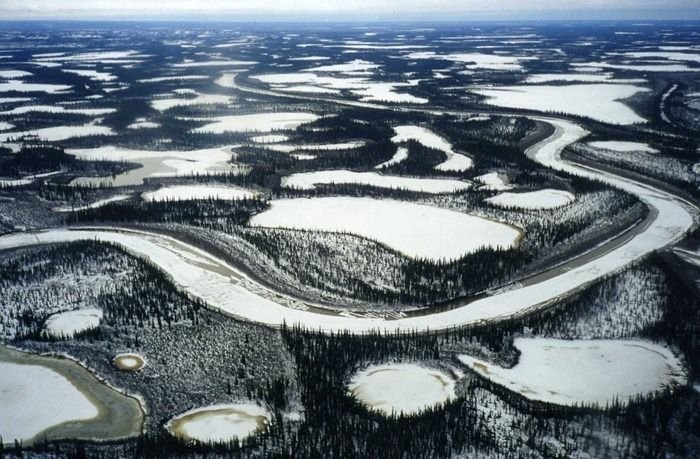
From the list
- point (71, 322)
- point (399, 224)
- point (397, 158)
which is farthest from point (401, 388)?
point (397, 158)

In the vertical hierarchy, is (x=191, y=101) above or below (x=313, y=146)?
above

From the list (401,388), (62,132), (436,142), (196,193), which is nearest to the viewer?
(401,388)

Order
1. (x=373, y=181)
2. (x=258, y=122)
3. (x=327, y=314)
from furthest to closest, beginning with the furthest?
(x=258, y=122) < (x=373, y=181) < (x=327, y=314)

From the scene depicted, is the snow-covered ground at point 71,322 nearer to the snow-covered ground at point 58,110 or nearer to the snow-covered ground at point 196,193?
the snow-covered ground at point 196,193

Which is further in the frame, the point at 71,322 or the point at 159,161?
the point at 159,161

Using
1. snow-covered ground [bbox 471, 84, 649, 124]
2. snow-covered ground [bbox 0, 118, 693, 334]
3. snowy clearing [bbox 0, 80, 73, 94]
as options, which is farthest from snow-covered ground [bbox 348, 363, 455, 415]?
snowy clearing [bbox 0, 80, 73, 94]

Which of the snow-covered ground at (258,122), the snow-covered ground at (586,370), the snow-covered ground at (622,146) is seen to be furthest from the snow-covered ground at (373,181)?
the snow-covered ground at (586,370)

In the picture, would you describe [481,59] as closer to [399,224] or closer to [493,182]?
[493,182]
